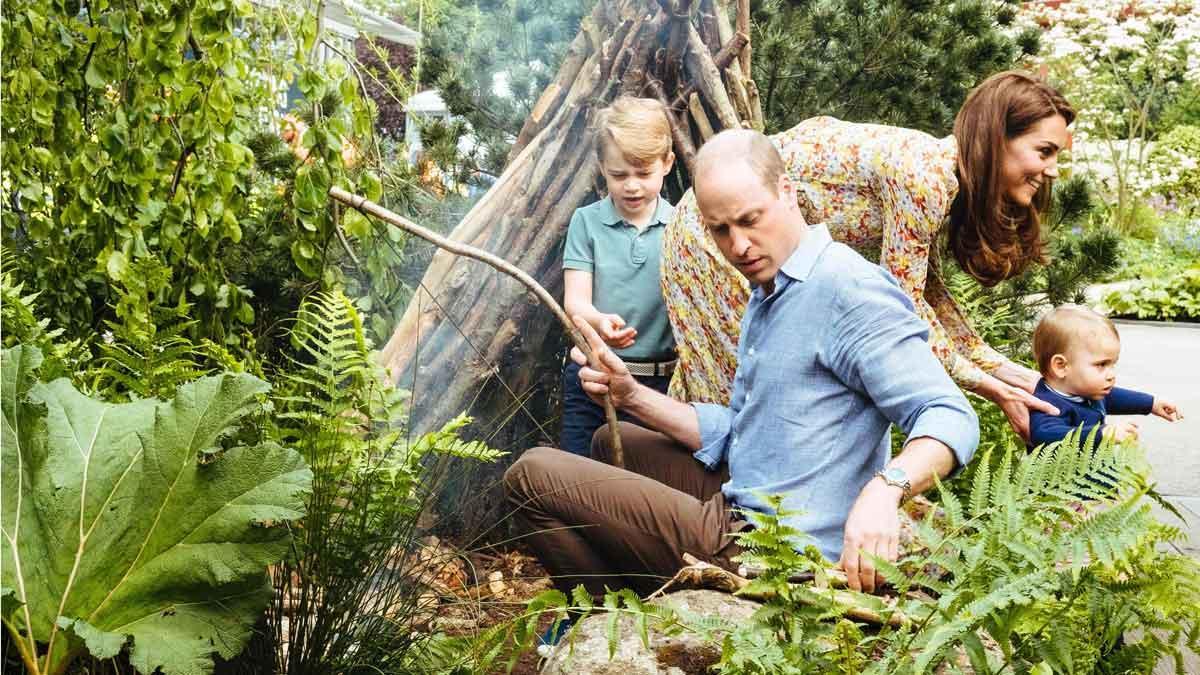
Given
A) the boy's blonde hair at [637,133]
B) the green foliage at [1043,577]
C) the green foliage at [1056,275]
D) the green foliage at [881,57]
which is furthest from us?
the green foliage at [881,57]

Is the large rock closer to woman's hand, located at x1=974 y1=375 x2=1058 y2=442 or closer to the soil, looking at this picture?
the soil

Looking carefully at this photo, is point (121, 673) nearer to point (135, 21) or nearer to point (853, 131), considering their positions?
point (853, 131)

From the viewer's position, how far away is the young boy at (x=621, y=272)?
3.62 metres

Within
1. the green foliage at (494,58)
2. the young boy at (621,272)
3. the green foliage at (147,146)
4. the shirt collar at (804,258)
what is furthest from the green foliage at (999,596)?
the green foliage at (494,58)

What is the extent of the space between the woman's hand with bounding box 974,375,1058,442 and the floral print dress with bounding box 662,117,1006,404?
56 mm

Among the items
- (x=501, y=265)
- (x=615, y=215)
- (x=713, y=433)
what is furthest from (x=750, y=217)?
(x=615, y=215)

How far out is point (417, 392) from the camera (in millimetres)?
3895

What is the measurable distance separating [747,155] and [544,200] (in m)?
1.84

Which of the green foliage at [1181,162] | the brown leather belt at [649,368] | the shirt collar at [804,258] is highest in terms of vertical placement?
the shirt collar at [804,258]

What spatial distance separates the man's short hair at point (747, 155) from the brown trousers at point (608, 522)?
66cm

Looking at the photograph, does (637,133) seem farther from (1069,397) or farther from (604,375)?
(1069,397)

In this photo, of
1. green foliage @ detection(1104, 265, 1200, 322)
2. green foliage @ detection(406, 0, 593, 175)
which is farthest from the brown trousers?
green foliage @ detection(1104, 265, 1200, 322)

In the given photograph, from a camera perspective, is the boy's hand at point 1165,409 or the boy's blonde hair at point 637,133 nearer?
the boy's hand at point 1165,409

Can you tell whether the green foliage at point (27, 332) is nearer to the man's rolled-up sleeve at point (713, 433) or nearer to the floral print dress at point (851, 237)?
the man's rolled-up sleeve at point (713, 433)
